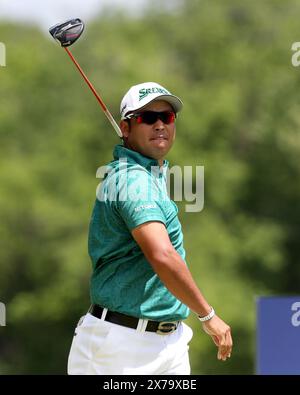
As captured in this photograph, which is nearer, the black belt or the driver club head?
the black belt

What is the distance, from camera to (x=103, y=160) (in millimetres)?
35281

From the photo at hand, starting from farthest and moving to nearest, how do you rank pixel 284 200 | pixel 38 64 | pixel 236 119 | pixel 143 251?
pixel 38 64 < pixel 236 119 < pixel 284 200 < pixel 143 251

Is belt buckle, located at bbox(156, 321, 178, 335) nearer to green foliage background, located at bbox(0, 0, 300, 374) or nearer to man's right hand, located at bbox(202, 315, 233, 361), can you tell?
man's right hand, located at bbox(202, 315, 233, 361)

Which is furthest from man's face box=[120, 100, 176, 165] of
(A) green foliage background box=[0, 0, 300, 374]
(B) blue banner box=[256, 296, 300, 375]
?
(A) green foliage background box=[0, 0, 300, 374]

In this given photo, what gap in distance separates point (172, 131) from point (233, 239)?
30.3 meters

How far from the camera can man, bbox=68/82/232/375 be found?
5.28 m

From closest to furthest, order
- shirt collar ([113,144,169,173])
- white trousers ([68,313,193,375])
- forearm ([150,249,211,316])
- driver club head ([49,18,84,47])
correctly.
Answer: forearm ([150,249,211,316]), white trousers ([68,313,193,375]), shirt collar ([113,144,169,173]), driver club head ([49,18,84,47])

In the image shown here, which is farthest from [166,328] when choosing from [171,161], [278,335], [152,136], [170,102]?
[171,161]

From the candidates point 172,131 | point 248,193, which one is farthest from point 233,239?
point 172,131

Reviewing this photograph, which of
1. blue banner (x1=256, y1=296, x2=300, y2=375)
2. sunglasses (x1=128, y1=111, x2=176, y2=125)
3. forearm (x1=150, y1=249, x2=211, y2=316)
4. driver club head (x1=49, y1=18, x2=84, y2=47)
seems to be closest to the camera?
forearm (x1=150, y1=249, x2=211, y2=316)

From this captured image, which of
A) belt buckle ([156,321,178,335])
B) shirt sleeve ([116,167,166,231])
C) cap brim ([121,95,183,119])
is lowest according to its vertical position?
belt buckle ([156,321,178,335])

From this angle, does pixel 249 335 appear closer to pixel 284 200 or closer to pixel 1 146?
pixel 284 200

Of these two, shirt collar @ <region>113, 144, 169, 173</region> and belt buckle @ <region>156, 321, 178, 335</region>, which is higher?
shirt collar @ <region>113, 144, 169, 173</region>

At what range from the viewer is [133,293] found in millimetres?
5371
